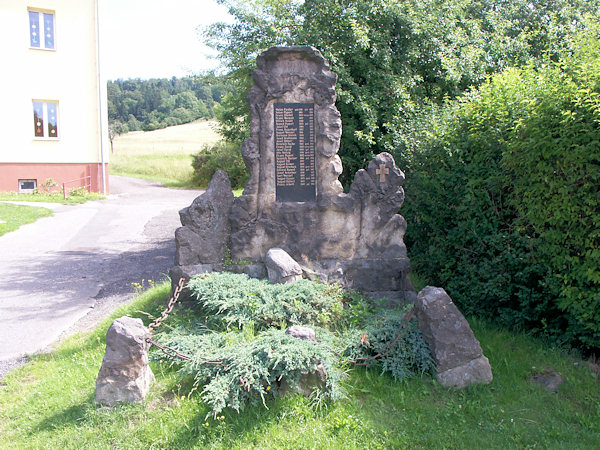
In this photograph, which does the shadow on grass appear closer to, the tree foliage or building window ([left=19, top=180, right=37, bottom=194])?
the tree foliage

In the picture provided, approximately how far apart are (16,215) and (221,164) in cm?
1485

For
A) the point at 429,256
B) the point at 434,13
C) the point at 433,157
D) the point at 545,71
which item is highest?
the point at 434,13

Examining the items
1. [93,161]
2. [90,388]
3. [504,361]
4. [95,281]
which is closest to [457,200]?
[504,361]

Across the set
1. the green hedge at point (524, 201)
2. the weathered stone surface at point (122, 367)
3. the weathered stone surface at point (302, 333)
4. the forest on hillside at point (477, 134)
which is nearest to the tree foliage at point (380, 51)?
the forest on hillside at point (477, 134)

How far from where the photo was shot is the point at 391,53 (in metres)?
9.90

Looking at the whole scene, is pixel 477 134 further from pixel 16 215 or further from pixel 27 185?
pixel 27 185

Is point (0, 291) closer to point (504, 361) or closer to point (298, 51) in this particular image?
point (298, 51)

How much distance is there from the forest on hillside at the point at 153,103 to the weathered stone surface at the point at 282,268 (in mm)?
66950

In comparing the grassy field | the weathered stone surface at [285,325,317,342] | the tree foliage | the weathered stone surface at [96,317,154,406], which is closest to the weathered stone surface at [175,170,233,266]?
the weathered stone surface at [96,317,154,406]

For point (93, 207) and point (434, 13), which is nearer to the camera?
point (434, 13)

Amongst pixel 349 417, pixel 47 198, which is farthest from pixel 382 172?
pixel 47 198

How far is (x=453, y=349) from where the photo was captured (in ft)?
15.6

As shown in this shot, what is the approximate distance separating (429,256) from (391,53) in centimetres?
468

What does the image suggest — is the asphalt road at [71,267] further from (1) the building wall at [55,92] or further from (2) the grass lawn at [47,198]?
(1) the building wall at [55,92]
